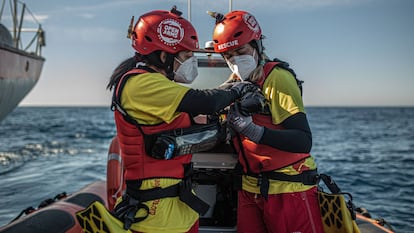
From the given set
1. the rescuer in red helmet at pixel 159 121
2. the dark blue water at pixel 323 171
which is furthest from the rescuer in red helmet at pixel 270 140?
the dark blue water at pixel 323 171

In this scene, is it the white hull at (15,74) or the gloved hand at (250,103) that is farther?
the white hull at (15,74)

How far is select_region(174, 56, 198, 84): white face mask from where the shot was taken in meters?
2.49

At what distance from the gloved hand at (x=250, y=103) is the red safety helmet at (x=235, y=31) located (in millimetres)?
396

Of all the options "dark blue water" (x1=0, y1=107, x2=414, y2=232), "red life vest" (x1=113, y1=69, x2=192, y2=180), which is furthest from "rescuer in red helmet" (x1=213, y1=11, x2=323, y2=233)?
"dark blue water" (x1=0, y1=107, x2=414, y2=232)

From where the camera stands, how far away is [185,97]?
222cm

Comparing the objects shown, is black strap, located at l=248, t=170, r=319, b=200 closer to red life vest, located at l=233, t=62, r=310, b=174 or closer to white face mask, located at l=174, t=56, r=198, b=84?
red life vest, located at l=233, t=62, r=310, b=174

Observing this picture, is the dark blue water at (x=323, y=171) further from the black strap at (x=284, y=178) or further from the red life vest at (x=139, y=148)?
the red life vest at (x=139, y=148)

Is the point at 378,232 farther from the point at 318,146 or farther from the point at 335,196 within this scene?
the point at 318,146

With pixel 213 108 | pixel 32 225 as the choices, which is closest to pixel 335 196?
pixel 213 108

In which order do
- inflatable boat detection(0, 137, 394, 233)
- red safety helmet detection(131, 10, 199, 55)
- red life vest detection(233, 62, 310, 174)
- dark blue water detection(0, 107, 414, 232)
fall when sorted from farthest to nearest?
dark blue water detection(0, 107, 414, 232)
inflatable boat detection(0, 137, 394, 233)
red life vest detection(233, 62, 310, 174)
red safety helmet detection(131, 10, 199, 55)

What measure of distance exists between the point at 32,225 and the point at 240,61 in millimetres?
2972

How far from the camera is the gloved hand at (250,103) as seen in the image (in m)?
2.50

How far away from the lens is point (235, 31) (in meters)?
2.76

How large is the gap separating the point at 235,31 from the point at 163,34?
21.9 inches
